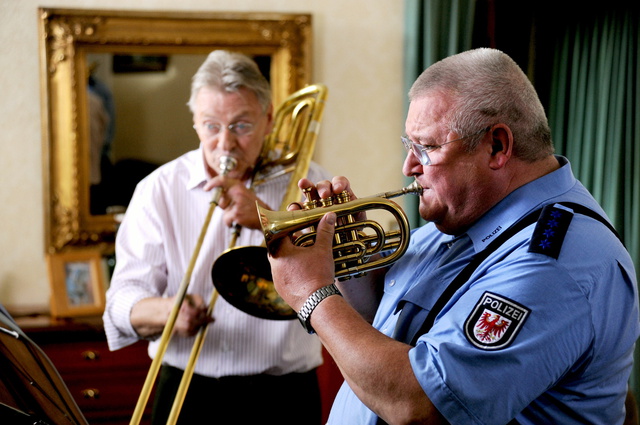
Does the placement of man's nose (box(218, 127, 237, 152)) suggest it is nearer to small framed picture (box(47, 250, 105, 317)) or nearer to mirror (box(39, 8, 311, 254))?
mirror (box(39, 8, 311, 254))

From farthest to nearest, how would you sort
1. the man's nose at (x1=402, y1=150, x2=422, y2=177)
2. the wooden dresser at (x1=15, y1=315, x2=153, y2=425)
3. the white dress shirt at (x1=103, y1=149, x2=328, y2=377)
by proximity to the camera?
1. the wooden dresser at (x1=15, y1=315, x2=153, y2=425)
2. the white dress shirt at (x1=103, y1=149, x2=328, y2=377)
3. the man's nose at (x1=402, y1=150, x2=422, y2=177)

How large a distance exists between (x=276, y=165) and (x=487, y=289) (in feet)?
3.75

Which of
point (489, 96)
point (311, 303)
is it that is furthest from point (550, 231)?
point (311, 303)

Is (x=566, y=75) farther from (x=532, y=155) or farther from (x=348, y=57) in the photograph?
(x=532, y=155)

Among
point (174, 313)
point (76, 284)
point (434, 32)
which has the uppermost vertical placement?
point (434, 32)

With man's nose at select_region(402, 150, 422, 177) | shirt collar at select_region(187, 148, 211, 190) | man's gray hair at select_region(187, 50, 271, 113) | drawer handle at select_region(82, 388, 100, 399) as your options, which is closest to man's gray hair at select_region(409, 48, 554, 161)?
man's nose at select_region(402, 150, 422, 177)

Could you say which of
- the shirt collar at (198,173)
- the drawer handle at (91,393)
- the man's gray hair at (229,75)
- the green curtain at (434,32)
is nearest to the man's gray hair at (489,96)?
the man's gray hair at (229,75)

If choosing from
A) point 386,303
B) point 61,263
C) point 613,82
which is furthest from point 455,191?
point 61,263

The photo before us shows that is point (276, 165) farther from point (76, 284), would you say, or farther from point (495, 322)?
point (76, 284)

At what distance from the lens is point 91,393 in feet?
9.45

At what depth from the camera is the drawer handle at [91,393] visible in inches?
113

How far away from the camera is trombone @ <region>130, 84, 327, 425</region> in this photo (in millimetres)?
1827

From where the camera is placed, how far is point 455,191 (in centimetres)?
133

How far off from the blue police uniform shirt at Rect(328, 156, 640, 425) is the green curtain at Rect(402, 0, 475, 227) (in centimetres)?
212
